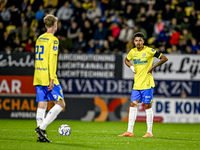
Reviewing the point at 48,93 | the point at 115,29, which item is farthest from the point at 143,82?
the point at 115,29

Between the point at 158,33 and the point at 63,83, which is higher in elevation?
the point at 158,33

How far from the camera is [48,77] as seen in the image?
784 cm

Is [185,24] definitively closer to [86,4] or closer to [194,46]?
[194,46]

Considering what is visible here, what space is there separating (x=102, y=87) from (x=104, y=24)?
123 inches

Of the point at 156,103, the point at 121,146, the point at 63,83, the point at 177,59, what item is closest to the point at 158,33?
the point at 177,59

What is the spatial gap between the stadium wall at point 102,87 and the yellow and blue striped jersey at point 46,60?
763 centimetres

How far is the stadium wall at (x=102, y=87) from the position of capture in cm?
1553

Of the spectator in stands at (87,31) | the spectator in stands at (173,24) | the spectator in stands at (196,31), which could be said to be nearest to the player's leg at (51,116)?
the spectator in stands at (87,31)

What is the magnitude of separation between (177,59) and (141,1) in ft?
14.1

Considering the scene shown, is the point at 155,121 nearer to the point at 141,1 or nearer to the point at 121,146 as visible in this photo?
the point at 141,1

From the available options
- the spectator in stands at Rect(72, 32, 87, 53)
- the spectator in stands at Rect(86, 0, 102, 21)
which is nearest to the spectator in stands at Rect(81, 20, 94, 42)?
the spectator in stands at Rect(72, 32, 87, 53)

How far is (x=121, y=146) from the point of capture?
7.82 metres

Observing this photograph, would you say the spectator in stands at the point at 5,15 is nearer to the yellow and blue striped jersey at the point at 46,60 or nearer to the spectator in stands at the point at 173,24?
the spectator in stands at the point at 173,24

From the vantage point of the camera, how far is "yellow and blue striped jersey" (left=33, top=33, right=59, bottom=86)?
7742 mm
